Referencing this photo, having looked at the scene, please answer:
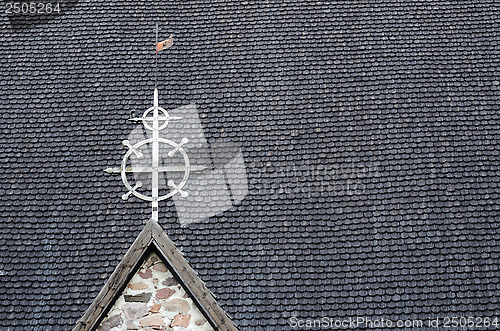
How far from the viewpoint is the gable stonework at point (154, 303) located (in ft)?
22.4

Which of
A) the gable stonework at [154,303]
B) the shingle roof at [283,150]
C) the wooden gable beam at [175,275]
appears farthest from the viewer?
the shingle roof at [283,150]

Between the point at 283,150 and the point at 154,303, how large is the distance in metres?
5.80

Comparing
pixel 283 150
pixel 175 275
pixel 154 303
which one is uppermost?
pixel 283 150

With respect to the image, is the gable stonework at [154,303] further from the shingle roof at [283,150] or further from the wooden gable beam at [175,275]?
the shingle roof at [283,150]

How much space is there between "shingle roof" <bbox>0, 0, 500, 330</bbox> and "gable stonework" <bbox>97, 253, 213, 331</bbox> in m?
3.66

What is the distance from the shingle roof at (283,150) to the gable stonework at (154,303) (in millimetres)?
3656

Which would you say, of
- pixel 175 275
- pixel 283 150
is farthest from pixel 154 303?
pixel 283 150

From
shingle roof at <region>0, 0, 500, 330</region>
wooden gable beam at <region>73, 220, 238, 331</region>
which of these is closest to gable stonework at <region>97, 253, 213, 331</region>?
wooden gable beam at <region>73, 220, 238, 331</region>

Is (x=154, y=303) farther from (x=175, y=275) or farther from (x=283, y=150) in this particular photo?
(x=283, y=150)

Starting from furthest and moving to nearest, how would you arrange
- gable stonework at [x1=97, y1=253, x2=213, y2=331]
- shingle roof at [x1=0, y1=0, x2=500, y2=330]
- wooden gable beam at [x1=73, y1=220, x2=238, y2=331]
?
shingle roof at [x1=0, y1=0, x2=500, y2=330] → gable stonework at [x1=97, y1=253, x2=213, y2=331] → wooden gable beam at [x1=73, y1=220, x2=238, y2=331]

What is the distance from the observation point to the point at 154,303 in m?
6.91

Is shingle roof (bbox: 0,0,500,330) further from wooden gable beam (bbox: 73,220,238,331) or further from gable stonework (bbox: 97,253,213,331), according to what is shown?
wooden gable beam (bbox: 73,220,238,331)

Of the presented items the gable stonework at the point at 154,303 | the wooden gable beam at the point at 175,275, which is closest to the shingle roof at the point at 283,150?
the gable stonework at the point at 154,303

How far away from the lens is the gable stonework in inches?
269
